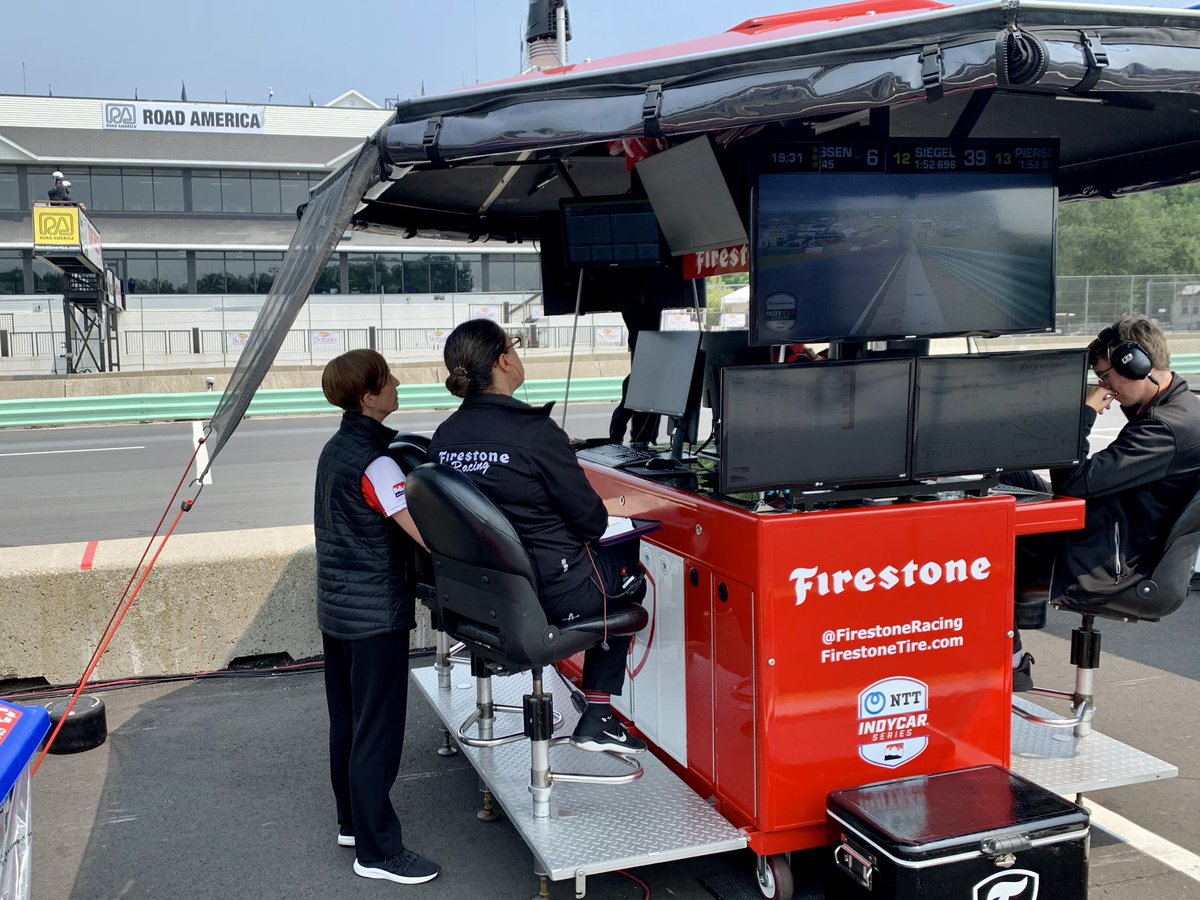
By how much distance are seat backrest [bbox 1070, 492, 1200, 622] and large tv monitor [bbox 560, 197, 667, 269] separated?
275 centimetres

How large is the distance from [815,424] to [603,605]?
3.03 feet

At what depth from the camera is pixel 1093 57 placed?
270 cm

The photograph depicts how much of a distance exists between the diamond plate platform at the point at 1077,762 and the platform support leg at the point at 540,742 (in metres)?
1.74

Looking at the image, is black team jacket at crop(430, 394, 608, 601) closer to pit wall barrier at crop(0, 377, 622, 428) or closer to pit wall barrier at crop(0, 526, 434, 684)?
pit wall barrier at crop(0, 526, 434, 684)

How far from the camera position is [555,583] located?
135 inches

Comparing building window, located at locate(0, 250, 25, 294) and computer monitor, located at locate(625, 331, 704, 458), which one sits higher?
building window, located at locate(0, 250, 25, 294)

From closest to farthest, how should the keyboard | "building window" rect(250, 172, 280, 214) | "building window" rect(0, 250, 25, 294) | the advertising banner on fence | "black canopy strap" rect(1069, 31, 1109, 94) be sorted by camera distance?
"black canopy strap" rect(1069, 31, 1109, 94)
the keyboard
the advertising banner on fence
"building window" rect(0, 250, 25, 294)
"building window" rect(250, 172, 280, 214)

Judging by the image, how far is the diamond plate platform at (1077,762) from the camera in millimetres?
3775

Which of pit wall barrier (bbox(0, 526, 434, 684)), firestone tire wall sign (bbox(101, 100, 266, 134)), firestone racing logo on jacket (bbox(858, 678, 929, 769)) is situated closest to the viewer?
firestone racing logo on jacket (bbox(858, 678, 929, 769))

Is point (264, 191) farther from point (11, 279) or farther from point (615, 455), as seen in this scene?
point (615, 455)

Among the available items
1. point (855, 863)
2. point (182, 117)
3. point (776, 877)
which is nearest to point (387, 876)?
point (776, 877)

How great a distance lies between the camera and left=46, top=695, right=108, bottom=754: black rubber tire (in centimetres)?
469

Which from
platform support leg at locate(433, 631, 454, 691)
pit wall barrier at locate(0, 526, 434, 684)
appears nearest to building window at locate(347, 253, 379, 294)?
pit wall barrier at locate(0, 526, 434, 684)

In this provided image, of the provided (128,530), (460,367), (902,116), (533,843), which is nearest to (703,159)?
(902,116)
